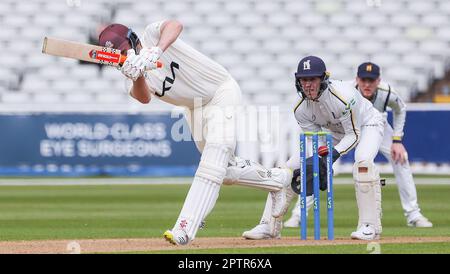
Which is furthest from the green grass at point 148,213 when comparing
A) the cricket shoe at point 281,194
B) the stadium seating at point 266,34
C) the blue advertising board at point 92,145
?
the stadium seating at point 266,34

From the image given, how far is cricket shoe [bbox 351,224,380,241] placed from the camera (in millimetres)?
8445

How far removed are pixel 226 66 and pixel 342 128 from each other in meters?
12.8

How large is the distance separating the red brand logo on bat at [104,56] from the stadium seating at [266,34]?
13.7 meters

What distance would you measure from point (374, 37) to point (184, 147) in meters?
6.59

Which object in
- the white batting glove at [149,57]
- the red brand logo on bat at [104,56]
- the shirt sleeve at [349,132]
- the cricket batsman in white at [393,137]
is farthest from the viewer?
the cricket batsman in white at [393,137]

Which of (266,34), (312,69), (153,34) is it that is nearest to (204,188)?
(153,34)

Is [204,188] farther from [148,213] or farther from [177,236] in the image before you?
[148,213]

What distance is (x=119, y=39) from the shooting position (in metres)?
7.82

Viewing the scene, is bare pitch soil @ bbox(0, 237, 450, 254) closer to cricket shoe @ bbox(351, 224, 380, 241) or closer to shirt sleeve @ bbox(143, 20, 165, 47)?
cricket shoe @ bbox(351, 224, 380, 241)

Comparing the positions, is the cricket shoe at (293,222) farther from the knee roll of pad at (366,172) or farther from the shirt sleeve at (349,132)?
the knee roll of pad at (366,172)

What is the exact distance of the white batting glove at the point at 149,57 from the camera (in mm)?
7375

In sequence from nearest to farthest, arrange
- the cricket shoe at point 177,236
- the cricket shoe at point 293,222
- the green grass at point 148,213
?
1. the cricket shoe at point 177,236
2. the green grass at point 148,213
3. the cricket shoe at point 293,222

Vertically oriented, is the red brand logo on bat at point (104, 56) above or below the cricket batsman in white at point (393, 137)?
above
